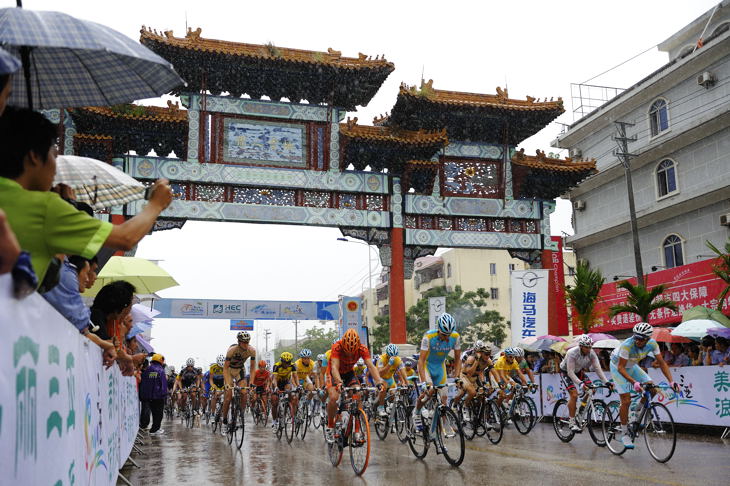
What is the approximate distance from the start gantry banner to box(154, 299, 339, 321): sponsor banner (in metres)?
34.1

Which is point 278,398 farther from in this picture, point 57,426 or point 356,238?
point 57,426

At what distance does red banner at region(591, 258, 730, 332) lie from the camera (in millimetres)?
23969

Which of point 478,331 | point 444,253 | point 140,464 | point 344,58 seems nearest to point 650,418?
point 140,464

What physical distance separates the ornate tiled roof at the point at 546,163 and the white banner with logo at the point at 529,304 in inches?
228

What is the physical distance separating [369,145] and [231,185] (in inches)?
203

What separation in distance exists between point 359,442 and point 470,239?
689 inches

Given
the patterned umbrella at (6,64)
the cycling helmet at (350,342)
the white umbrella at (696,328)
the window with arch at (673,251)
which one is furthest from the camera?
the window with arch at (673,251)

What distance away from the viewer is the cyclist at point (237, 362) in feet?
39.7

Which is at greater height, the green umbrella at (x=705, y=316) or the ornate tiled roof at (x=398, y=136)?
the ornate tiled roof at (x=398, y=136)

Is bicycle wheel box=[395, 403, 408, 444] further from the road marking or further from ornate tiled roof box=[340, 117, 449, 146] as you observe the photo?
ornate tiled roof box=[340, 117, 449, 146]

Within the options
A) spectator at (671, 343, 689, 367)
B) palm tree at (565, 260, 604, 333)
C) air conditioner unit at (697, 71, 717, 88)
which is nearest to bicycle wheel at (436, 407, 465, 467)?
spectator at (671, 343, 689, 367)

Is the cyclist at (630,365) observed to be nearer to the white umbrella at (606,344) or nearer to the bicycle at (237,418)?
the bicycle at (237,418)

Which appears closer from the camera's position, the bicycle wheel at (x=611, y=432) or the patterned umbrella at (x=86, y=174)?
the patterned umbrella at (x=86, y=174)

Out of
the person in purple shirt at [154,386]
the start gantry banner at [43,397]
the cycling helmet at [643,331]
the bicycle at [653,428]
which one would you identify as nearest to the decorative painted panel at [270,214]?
the person in purple shirt at [154,386]
